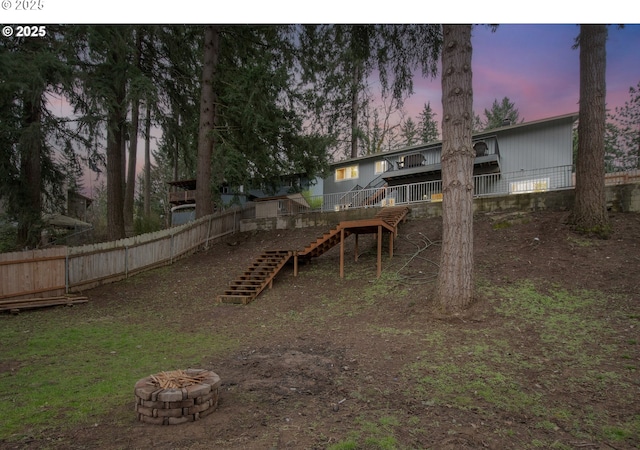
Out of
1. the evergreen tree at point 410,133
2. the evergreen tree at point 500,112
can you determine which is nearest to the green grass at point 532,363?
the evergreen tree at point 410,133

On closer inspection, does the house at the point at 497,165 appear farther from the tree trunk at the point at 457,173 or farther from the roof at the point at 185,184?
the roof at the point at 185,184

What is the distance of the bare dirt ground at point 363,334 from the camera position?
3229mm

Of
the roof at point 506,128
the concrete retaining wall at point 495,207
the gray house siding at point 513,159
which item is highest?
the roof at point 506,128

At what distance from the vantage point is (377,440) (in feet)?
10.2

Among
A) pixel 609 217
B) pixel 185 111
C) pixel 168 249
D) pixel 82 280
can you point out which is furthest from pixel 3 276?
pixel 609 217

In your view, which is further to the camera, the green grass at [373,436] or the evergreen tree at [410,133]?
the evergreen tree at [410,133]

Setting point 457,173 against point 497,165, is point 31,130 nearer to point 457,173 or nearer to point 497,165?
point 457,173

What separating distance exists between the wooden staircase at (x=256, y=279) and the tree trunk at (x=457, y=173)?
5.31 meters

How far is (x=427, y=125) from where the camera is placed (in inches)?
1836

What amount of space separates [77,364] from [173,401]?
3.16 m

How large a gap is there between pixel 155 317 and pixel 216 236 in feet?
27.1

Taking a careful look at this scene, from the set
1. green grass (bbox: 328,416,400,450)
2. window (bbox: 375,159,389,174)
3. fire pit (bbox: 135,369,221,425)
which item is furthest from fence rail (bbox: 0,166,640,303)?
green grass (bbox: 328,416,400,450)

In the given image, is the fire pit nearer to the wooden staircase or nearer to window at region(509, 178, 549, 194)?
the wooden staircase

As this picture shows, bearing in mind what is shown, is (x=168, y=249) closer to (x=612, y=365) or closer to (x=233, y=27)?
(x=233, y=27)
